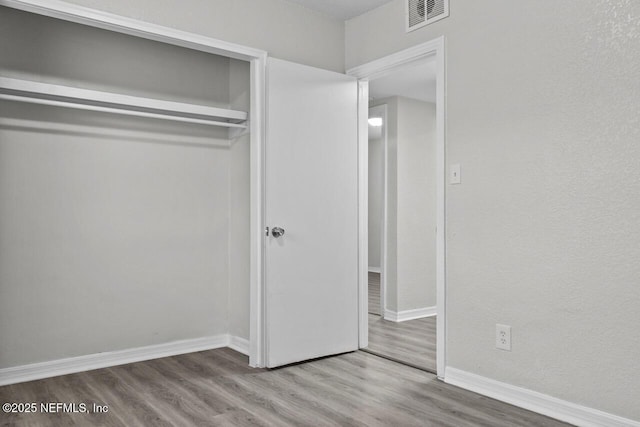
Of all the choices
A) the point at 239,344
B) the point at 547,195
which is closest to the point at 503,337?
the point at 547,195

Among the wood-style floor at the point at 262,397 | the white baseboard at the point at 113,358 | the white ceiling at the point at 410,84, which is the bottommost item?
the wood-style floor at the point at 262,397

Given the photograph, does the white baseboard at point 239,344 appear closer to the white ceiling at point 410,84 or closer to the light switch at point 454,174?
the light switch at point 454,174

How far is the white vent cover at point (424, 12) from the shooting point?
3141 mm

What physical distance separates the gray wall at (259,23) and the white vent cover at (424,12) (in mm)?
713

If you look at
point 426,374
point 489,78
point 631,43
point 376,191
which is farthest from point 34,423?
point 376,191

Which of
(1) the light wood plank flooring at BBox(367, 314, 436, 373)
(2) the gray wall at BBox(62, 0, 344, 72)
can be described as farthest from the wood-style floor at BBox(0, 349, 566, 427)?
(2) the gray wall at BBox(62, 0, 344, 72)

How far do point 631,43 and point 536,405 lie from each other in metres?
1.84

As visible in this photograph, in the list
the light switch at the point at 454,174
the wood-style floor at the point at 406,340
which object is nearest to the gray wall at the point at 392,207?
the wood-style floor at the point at 406,340

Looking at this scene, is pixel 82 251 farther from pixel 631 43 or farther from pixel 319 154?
pixel 631 43

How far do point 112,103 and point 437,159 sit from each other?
2.16 metres

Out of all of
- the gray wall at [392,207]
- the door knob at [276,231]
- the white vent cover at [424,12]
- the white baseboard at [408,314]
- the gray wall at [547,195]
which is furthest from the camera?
the gray wall at [392,207]

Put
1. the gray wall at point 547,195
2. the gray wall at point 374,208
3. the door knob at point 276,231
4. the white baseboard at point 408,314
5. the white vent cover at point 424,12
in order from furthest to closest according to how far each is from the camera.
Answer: the gray wall at point 374,208
the white baseboard at point 408,314
the door knob at point 276,231
the white vent cover at point 424,12
the gray wall at point 547,195

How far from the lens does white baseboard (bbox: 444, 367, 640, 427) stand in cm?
236

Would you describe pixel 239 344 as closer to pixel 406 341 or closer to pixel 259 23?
pixel 406 341
